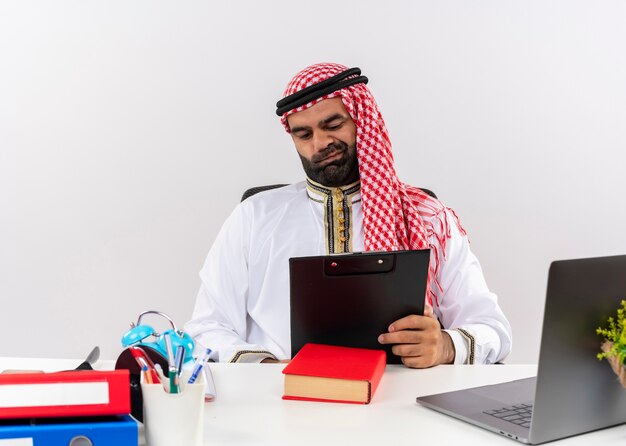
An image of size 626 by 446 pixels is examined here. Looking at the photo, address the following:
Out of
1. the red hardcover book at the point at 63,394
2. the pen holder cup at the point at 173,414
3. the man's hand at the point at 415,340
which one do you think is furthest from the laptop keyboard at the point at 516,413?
the red hardcover book at the point at 63,394

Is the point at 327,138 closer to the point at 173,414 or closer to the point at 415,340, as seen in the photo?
the point at 415,340

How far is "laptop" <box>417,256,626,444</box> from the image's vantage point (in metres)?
1.20

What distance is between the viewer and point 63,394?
1116 millimetres

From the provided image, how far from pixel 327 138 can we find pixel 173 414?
1.35m

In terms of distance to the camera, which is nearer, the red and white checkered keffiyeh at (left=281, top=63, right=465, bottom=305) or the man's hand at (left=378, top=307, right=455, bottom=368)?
the man's hand at (left=378, top=307, right=455, bottom=368)

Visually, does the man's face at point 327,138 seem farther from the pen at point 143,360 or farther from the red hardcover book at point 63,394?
the red hardcover book at point 63,394

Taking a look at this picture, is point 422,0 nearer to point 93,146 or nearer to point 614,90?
point 614,90

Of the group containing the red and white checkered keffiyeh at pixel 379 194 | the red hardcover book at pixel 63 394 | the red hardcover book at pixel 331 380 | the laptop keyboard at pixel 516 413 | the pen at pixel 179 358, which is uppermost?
the red and white checkered keffiyeh at pixel 379 194

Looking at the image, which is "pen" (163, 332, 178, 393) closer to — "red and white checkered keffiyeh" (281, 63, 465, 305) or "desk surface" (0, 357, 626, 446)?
"desk surface" (0, 357, 626, 446)

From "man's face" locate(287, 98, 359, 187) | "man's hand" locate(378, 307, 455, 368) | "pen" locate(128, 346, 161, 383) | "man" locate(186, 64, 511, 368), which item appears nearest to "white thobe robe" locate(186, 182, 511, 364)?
"man" locate(186, 64, 511, 368)

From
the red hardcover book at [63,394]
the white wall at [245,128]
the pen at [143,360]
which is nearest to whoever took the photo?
the red hardcover book at [63,394]

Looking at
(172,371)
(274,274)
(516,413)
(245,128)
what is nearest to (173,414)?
(172,371)

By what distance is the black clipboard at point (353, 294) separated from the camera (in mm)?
1752

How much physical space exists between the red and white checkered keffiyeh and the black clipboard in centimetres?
52
